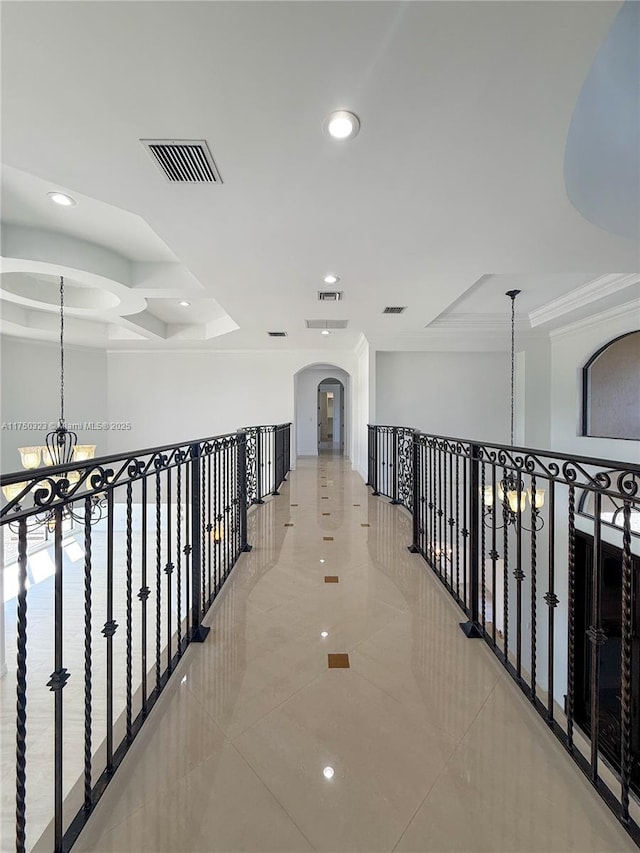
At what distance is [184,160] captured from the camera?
2.34 m

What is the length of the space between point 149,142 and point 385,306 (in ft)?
13.1

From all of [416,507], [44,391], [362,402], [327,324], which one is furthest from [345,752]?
[44,391]

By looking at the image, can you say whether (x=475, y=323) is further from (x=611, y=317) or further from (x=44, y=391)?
(x=44, y=391)

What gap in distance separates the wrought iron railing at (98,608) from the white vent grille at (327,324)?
1.98 metres

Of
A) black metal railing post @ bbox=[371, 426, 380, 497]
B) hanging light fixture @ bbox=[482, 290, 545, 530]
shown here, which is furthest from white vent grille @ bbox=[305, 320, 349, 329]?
hanging light fixture @ bbox=[482, 290, 545, 530]

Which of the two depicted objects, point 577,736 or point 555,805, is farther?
point 577,736

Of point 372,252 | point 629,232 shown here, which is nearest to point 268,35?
point 372,252

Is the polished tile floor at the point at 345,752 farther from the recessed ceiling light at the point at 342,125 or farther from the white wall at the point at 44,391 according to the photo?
the white wall at the point at 44,391

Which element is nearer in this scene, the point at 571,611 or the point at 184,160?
the point at 571,611

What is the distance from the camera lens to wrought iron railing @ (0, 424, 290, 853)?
3.55 feet

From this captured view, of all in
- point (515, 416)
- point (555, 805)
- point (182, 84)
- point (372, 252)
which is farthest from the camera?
point (515, 416)

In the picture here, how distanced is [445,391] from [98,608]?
24.4ft

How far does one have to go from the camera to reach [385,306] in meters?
5.70

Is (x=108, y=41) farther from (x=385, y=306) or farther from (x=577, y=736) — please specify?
(x=385, y=306)
